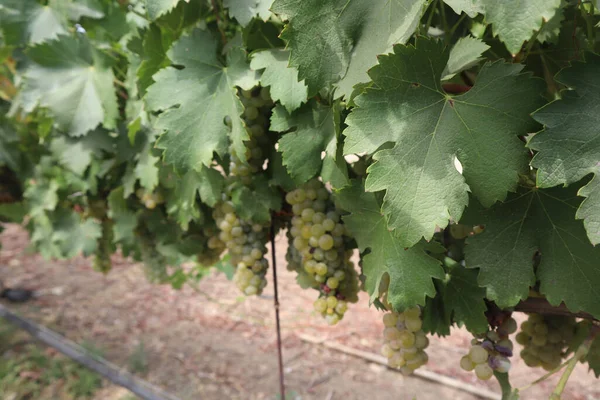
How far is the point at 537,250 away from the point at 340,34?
352 millimetres

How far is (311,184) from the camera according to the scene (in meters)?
0.84

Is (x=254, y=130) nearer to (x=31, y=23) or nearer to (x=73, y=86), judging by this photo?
(x=73, y=86)

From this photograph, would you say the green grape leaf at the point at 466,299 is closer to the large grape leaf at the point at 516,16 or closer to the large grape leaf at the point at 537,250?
the large grape leaf at the point at 537,250

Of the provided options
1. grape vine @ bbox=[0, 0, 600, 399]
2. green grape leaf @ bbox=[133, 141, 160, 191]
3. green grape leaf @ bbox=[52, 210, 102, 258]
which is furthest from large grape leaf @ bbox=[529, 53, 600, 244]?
green grape leaf @ bbox=[52, 210, 102, 258]

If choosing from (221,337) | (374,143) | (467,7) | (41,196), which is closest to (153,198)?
(41,196)

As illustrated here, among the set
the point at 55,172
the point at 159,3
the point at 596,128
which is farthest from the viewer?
the point at 55,172

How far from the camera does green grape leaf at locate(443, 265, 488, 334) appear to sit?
26.8 inches

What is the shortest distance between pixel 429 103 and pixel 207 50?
417mm

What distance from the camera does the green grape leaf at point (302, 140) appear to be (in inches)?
28.5

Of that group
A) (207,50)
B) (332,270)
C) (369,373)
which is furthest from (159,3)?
(369,373)

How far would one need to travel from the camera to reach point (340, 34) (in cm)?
57

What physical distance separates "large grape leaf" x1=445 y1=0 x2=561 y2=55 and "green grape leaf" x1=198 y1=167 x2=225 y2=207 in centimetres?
55

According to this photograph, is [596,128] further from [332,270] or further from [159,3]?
[159,3]

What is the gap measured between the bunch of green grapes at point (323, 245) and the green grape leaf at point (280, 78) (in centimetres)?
18
